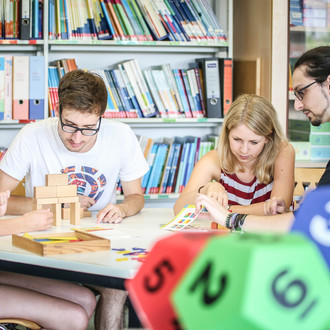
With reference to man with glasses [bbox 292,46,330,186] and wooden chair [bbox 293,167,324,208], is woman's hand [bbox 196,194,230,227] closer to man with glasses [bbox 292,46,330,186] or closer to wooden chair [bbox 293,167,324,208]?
man with glasses [bbox 292,46,330,186]

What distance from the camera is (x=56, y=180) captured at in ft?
6.59

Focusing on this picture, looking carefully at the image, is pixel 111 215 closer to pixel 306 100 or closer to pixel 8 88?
pixel 306 100

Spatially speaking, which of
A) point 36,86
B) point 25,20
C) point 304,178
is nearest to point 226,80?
point 304,178

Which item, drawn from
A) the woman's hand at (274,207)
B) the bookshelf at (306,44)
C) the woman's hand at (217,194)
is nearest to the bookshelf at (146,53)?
the bookshelf at (306,44)

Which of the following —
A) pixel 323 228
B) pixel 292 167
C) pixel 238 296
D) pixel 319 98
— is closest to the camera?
pixel 238 296

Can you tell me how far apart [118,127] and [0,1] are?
1.35 meters

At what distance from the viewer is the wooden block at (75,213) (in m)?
2.04

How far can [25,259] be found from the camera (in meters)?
1.55

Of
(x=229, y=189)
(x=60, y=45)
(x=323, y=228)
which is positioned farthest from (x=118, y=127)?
(x=323, y=228)

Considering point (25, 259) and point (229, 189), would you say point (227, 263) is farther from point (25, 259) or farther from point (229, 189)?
point (229, 189)

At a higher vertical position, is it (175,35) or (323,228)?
(175,35)

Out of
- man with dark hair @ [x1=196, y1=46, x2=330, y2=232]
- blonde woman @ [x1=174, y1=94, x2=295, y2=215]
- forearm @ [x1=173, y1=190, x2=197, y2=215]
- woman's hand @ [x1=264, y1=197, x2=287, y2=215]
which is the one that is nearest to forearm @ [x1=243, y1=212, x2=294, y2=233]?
man with dark hair @ [x1=196, y1=46, x2=330, y2=232]

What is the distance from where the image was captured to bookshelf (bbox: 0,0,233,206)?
3.42 metres

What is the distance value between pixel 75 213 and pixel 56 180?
14 centimetres
